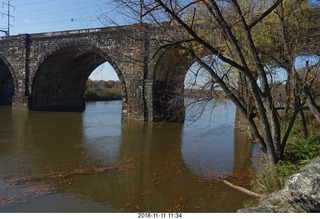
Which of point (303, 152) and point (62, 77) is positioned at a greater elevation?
point (62, 77)

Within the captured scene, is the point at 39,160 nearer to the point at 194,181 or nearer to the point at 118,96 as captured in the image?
the point at 194,181

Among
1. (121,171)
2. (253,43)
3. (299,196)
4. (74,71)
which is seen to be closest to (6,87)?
(74,71)

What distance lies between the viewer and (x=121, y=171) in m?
7.78

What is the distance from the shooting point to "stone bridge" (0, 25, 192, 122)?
18.8m

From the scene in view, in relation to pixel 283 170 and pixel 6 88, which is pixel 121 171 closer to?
pixel 283 170

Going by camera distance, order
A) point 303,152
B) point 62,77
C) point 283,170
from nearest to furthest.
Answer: point 283,170 → point 303,152 → point 62,77

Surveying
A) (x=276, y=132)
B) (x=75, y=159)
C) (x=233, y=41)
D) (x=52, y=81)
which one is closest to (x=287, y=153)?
(x=276, y=132)

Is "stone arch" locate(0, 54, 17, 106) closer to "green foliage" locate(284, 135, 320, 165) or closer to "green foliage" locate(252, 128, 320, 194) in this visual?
"green foliage" locate(284, 135, 320, 165)

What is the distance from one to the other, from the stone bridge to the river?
4742 mm

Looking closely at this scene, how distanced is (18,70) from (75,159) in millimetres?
18624

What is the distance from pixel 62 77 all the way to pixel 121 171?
20.5 metres

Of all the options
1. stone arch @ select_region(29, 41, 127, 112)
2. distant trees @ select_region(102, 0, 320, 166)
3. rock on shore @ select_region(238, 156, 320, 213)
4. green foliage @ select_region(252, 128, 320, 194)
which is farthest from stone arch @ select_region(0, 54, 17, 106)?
rock on shore @ select_region(238, 156, 320, 213)

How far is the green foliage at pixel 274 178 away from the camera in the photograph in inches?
214

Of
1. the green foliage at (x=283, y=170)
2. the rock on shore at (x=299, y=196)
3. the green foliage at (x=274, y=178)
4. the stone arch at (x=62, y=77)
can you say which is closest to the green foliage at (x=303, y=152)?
the green foliage at (x=283, y=170)
